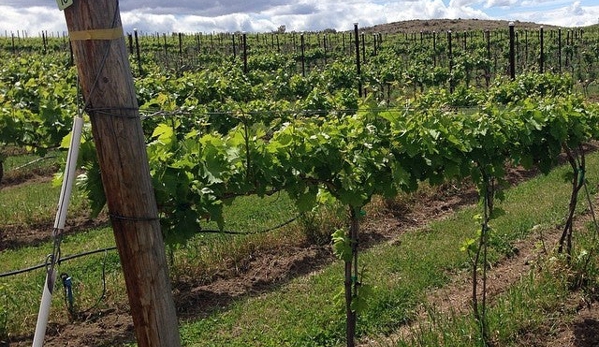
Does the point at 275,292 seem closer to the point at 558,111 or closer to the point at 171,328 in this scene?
the point at 558,111

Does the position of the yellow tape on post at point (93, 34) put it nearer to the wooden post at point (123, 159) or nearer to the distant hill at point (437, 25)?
the wooden post at point (123, 159)

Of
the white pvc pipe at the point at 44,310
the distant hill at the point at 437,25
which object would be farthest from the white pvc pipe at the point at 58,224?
the distant hill at the point at 437,25

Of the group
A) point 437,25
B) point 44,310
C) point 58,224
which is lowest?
point 44,310

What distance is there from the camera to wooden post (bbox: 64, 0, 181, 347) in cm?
234

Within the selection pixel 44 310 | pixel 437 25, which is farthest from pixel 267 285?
pixel 437 25

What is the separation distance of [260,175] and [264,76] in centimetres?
1529

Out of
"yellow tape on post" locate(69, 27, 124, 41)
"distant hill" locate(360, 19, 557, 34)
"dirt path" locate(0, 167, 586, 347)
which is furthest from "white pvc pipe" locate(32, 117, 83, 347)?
"distant hill" locate(360, 19, 557, 34)

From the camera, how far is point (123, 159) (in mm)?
2443

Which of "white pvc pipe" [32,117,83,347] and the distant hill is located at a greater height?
the distant hill

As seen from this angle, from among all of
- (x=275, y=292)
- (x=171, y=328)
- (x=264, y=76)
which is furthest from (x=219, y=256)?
(x=264, y=76)

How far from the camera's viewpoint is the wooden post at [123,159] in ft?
7.68

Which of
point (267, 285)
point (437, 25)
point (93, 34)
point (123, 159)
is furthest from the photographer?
point (437, 25)

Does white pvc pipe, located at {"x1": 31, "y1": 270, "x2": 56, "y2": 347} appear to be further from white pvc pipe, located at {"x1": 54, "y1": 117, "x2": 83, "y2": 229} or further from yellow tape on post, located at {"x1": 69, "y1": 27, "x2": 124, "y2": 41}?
yellow tape on post, located at {"x1": 69, "y1": 27, "x2": 124, "y2": 41}

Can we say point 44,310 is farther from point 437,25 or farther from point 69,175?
point 437,25
